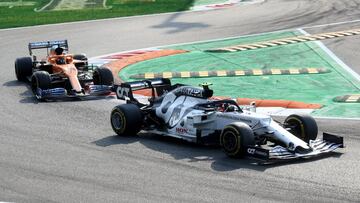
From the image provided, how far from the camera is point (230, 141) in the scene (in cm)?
1528

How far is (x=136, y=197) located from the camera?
12977mm

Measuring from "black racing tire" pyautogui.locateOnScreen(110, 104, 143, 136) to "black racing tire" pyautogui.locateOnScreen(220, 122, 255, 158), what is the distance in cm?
253

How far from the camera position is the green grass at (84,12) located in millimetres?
39312

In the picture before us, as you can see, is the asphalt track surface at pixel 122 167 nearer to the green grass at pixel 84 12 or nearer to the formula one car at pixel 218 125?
the formula one car at pixel 218 125

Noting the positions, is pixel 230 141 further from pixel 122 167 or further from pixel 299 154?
pixel 122 167

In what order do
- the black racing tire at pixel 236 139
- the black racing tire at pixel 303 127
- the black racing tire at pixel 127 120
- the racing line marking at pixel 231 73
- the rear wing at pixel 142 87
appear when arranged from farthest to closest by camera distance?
1. the racing line marking at pixel 231 73
2. the rear wing at pixel 142 87
3. the black racing tire at pixel 127 120
4. the black racing tire at pixel 303 127
5. the black racing tire at pixel 236 139

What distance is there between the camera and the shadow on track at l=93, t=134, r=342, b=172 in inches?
583

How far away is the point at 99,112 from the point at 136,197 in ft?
24.9

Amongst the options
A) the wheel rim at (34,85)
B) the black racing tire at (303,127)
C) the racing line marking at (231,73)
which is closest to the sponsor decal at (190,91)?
the black racing tire at (303,127)

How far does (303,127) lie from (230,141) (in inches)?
65.8

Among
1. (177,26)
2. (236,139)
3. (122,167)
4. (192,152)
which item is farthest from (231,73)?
(177,26)

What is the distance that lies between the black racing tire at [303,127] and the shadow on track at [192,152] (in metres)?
0.66


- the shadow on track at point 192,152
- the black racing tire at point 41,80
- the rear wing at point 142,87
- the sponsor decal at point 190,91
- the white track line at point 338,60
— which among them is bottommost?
the shadow on track at point 192,152

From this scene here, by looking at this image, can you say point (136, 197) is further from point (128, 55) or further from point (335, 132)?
point (128, 55)
